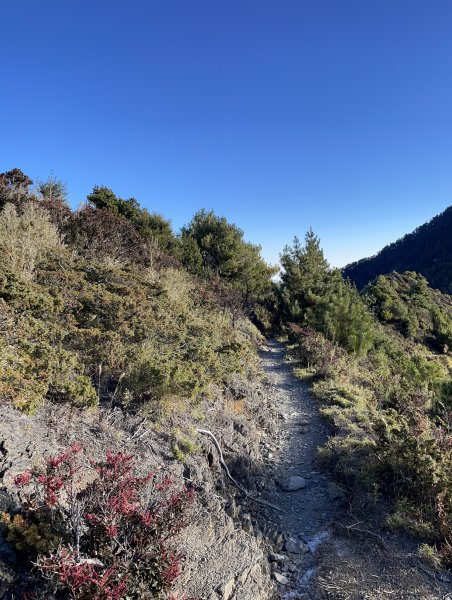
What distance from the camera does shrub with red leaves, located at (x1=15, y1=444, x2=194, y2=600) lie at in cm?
230

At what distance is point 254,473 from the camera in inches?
238

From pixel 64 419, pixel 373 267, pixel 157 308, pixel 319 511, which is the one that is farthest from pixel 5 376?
pixel 373 267

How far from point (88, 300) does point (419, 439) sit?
→ 567 centimetres

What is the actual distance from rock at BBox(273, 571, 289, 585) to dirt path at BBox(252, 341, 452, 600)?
0.03ft

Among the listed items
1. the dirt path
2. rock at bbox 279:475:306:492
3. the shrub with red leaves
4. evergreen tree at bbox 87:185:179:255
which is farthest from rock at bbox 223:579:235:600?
evergreen tree at bbox 87:185:179:255

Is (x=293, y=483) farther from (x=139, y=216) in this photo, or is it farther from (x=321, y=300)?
(x=139, y=216)

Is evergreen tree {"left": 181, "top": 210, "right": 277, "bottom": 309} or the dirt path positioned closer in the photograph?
the dirt path

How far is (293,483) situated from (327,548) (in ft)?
5.03

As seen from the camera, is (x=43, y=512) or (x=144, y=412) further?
(x=144, y=412)

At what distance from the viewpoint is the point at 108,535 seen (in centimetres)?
259

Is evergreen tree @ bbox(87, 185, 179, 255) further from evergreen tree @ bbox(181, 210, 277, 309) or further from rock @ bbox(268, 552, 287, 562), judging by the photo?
rock @ bbox(268, 552, 287, 562)

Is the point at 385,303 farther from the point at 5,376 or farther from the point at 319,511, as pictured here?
the point at 5,376

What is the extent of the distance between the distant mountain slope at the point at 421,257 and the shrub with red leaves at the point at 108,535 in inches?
2555

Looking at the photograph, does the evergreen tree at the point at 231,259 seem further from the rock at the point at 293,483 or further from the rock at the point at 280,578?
the rock at the point at 280,578
